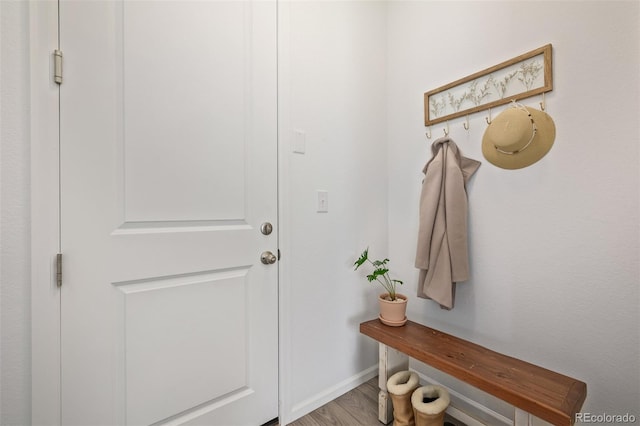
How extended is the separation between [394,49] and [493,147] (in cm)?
101

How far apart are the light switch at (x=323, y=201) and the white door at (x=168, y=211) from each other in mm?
280

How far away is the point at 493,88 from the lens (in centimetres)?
124

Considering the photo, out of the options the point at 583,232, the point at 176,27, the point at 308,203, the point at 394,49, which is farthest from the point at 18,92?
the point at 583,232

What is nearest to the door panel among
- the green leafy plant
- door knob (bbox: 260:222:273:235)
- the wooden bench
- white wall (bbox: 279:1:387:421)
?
door knob (bbox: 260:222:273:235)

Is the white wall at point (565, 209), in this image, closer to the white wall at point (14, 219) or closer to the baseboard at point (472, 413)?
the baseboard at point (472, 413)

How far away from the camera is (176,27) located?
3.32 ft

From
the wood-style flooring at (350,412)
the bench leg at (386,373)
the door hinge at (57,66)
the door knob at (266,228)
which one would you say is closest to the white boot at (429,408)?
the bench leg at (386,373)

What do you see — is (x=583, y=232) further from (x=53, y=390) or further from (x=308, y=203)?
(x=53, y=390)

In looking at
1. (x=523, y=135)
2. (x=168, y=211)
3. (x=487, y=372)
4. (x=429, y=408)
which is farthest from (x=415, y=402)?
(x=168, y=211)

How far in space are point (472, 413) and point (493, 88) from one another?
1568 mm

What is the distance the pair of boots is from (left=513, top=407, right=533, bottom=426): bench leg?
27cm

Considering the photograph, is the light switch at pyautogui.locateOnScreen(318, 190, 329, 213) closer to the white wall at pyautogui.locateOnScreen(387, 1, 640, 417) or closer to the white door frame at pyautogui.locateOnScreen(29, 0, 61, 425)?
the white wall at pyautogui.locateOnScreen(387, 1, 640, 417)

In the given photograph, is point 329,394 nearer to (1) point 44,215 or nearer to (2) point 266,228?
(2) point 266,228

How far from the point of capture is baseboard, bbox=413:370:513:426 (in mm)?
1220
